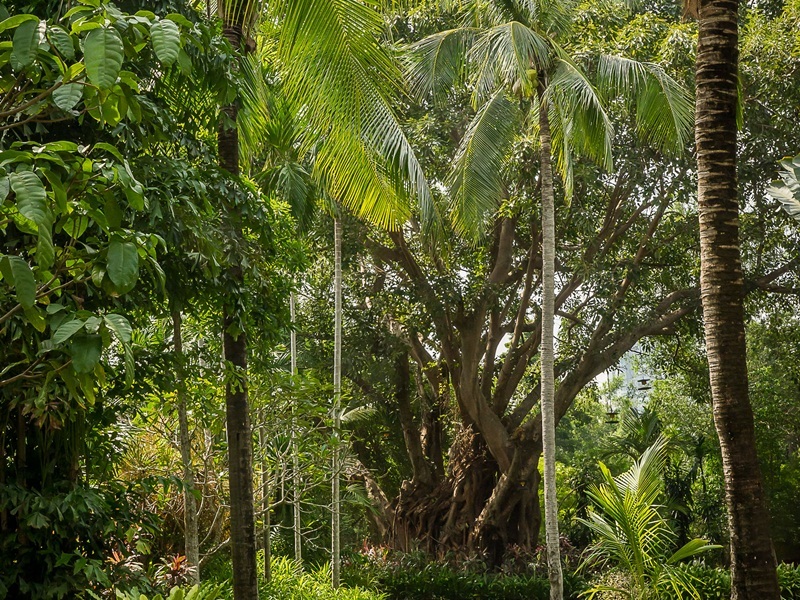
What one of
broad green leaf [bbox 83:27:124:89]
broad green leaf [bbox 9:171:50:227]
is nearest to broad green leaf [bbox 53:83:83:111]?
broad green leaf [bbox 83:27:124:89]

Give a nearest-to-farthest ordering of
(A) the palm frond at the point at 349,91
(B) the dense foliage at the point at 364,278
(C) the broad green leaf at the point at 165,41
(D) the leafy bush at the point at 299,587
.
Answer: (C) the broad green leaf at the point at 165,41 < (B) the dense foliage at the point at 364,278 < (A) the palm frond at the point at 349,91 < (D) the leafy bush at the point at 299,587

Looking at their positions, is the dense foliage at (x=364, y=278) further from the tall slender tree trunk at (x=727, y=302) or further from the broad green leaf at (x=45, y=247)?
the tall slender tree trunk at (x=727, y=302)

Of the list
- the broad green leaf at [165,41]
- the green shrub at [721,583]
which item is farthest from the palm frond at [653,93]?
the broad green leaf at [165,41]

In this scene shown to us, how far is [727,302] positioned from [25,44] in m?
5.03

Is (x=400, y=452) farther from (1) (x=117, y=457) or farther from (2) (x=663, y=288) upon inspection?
(1) (x=117, y=457)

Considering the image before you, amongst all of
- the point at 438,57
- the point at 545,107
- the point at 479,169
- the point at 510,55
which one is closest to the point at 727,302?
the point at 510,55

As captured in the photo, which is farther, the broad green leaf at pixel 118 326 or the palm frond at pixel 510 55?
the palm frond at pixel 510 55

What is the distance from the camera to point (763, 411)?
21906mm

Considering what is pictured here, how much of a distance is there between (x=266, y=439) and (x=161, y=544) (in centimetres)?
280

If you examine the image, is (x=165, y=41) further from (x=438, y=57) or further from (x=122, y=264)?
(x=438, y=57)

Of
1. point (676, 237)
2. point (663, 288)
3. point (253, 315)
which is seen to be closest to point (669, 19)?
point (676, 237)

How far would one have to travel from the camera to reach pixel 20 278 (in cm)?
261

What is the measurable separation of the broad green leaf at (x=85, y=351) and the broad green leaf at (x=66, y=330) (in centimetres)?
6

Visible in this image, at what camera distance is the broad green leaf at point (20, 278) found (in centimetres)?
259
